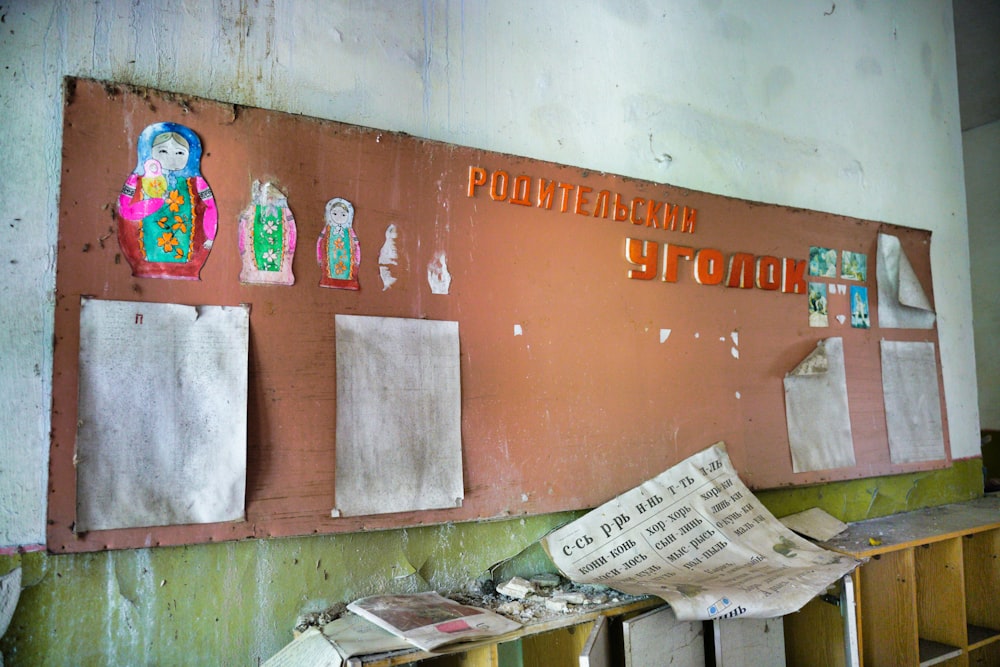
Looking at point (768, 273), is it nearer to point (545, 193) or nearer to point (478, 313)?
point (545, 193)

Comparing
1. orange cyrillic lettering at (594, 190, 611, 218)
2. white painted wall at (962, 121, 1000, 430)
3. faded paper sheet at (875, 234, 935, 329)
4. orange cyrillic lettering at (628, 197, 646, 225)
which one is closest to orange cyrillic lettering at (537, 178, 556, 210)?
orange cyrillic lettering at (594, 190, 611, 218)

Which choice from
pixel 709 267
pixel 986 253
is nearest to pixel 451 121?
pixel 709 267

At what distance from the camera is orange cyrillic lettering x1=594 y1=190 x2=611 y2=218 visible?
6.72 feet

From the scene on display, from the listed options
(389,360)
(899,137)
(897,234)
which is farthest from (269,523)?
(899,137)

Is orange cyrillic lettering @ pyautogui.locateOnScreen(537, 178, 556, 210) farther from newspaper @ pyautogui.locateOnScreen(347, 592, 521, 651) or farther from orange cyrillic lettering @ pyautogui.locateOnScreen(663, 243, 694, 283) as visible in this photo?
newspaper @ pyautogui.locateOnScreen(347, 592, 521, 651)

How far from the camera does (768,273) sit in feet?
7.94

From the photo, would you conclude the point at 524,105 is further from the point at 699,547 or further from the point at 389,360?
the point at 699,547

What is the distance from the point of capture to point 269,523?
59.4 inches

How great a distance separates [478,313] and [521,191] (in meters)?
0.40

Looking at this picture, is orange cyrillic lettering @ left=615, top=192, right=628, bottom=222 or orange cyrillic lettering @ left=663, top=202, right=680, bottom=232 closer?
orange cyrillic lettering @ left=615, top=192, right=628, bottom=222

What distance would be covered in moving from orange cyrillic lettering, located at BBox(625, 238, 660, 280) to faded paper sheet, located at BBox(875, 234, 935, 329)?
4.11 feet

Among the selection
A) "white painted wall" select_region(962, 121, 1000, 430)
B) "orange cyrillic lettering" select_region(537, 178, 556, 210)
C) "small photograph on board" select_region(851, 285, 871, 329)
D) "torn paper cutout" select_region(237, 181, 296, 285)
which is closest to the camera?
"torn paper cutout" select_region(237, 181, 296, 285)

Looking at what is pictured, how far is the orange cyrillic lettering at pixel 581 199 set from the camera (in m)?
2.01

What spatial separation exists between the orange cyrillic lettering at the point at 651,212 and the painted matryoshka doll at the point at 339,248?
39.7 inches
